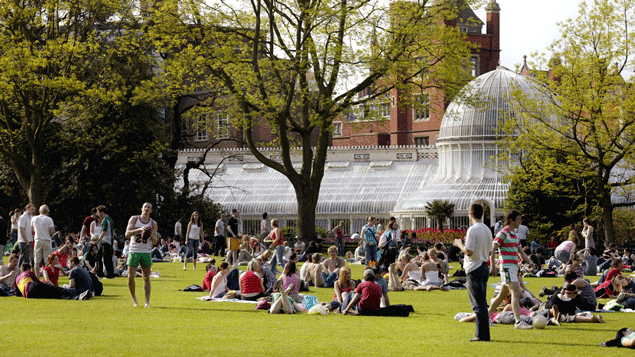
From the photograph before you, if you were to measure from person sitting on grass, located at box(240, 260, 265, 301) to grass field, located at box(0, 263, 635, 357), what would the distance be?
75 cm

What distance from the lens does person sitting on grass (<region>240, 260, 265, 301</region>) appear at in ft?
62.3

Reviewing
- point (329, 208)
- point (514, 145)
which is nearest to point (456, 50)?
point (514, 145)

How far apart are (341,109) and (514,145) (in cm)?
941

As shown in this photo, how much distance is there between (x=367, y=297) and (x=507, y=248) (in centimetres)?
304

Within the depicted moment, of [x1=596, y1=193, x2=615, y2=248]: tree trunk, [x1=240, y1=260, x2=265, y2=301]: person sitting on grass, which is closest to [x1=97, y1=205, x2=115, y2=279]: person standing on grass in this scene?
[x1=240, y1=260, x2=265, y2=301]: person sitting on grass

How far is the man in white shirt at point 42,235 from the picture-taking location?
2108 cm

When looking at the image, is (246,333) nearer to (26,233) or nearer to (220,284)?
(220,284)

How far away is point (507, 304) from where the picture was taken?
52.4 ft

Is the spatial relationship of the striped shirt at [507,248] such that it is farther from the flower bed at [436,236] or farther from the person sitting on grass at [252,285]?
the flower bed at [436,236]

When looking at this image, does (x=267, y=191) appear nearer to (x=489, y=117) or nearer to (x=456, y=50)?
(x=489, y=117)

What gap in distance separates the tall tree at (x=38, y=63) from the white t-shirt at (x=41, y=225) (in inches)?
529

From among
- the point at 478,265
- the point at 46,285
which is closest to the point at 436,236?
the point at 46,285

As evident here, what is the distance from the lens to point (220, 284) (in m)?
19.5

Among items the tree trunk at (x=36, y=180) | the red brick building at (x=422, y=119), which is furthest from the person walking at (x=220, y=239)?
the red brick building at (x=422, y=119)
